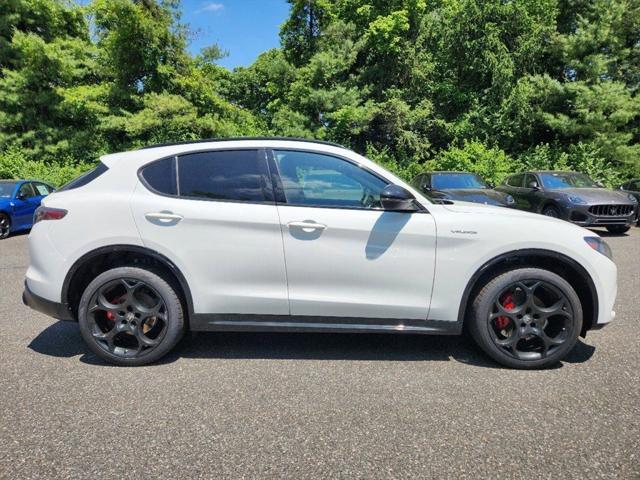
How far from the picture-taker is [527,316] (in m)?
3.22

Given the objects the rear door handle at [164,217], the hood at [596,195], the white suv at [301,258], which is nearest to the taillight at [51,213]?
the white suv at [301,258]

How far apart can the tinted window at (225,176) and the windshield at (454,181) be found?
26.4 feet

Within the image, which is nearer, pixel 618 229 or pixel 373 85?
pixel 618 229

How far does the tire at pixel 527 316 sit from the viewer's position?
3.19 m

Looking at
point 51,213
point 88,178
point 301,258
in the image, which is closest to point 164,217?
point 88,178

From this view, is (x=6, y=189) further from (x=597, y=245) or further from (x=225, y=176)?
(x=597, y=245)

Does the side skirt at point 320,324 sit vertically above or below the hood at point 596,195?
above

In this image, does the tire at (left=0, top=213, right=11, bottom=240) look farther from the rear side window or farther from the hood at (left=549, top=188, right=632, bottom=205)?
the hood at (left=549, top=188, right=632, bottom=205)

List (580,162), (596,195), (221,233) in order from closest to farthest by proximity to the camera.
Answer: (221,233)
(596,195)
(580,162)

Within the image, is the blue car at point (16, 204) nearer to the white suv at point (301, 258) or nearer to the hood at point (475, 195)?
the white suv at point (301, 258)

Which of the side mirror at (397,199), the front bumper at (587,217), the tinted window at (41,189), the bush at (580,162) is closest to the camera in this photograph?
the side mirror at (397,199)

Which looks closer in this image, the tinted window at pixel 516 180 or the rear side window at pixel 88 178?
the rear side window at pixel 88 178

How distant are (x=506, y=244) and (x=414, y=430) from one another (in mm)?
1515

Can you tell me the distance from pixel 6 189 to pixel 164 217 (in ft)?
33.5
